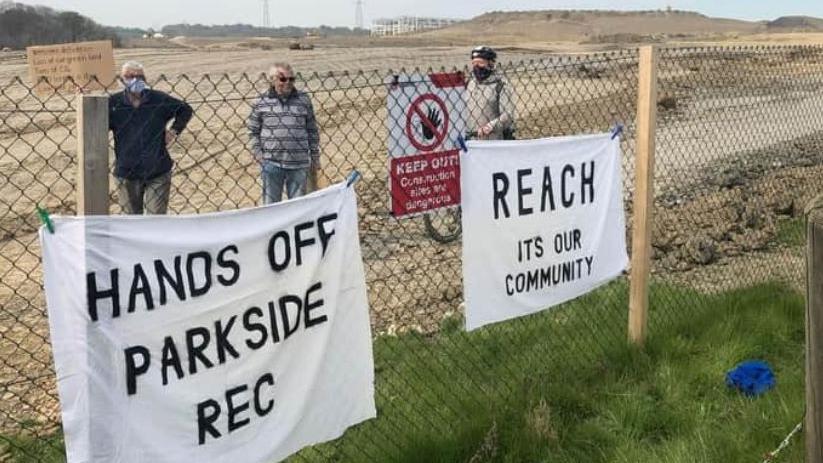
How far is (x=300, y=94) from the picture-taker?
7.59 meters

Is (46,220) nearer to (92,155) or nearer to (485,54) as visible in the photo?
(92,155)

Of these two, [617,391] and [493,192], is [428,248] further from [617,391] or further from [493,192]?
[493,192]

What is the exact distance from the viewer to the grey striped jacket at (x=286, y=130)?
7527 millimetres

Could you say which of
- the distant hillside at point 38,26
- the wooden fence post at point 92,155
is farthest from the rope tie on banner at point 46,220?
the distant hillside at point 38,26

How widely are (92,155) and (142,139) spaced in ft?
13.7

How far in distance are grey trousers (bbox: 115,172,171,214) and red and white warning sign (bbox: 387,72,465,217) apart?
3.02 metres

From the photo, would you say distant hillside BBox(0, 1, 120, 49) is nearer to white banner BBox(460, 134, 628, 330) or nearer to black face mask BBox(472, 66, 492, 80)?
black face mask BBox(472, 66, 492, 80)

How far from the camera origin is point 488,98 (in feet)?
26.2

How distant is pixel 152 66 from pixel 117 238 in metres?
37.4

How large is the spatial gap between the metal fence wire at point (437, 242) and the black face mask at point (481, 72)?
1.56 ft

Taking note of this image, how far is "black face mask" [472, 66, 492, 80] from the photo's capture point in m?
7.69

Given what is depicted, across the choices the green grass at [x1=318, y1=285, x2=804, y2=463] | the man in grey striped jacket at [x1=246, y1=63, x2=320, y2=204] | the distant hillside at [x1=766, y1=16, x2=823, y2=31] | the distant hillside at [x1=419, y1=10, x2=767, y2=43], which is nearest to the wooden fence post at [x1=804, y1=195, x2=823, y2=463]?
the green grass at [x1=318, y1=285, x2=804, y2=463]

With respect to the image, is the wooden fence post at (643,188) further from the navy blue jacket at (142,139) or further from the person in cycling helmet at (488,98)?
the navy blue jacket at (142,139)

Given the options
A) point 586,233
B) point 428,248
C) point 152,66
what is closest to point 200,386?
point 586,233
